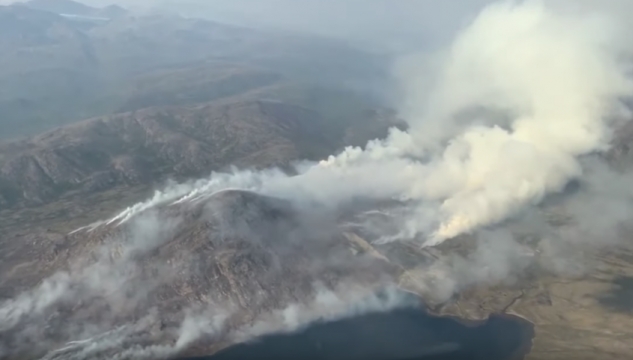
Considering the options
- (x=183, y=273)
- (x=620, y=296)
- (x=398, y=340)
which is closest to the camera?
(x=398, y=340)

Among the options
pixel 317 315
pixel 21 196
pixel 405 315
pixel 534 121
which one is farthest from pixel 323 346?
pixel 21 196

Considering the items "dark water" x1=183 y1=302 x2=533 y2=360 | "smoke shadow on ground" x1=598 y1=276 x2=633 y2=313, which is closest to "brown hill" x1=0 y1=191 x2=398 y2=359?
"dark water" x1=183 y1=302 x2=533 y2=360

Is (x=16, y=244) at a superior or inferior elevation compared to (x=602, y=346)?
inferior

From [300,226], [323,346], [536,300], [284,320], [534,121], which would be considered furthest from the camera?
[534,121]

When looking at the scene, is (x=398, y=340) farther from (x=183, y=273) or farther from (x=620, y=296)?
(x=620, y=296)

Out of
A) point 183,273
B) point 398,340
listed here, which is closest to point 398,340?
point 398,340

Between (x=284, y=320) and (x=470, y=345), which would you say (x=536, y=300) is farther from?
(x=284, y=320)

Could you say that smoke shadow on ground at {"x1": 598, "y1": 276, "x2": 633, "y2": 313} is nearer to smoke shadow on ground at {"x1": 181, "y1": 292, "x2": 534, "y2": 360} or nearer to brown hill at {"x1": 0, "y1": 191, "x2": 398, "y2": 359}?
smoke shadow on ground at {"x1": 181, "y1": 292, "x2": 534, "y2": 360}
